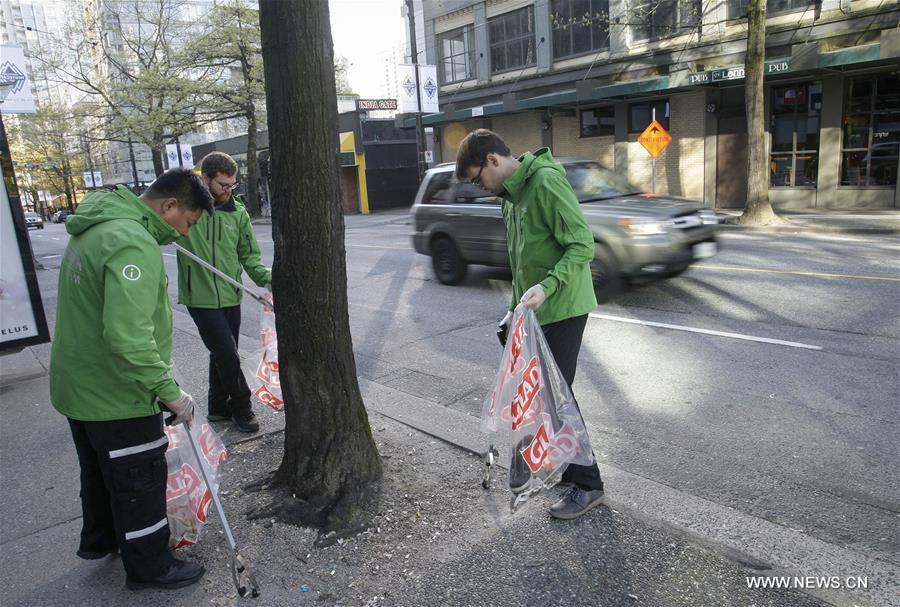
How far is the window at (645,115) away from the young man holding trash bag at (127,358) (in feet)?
70.8

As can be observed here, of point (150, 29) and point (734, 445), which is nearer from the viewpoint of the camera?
point (734, 445)

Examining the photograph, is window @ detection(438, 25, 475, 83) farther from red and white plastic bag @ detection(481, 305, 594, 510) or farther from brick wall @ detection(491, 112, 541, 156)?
red and white plastic bag @ detection(481, 305, 594, 510)

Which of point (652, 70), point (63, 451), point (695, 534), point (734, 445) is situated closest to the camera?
point (695, 534)

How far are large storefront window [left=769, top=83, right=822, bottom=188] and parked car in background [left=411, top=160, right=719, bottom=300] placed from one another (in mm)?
12776

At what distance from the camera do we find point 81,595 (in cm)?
295

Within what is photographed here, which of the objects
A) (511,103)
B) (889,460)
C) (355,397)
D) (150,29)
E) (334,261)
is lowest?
(889,460)

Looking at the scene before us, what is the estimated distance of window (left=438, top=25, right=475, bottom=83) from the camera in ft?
93.7

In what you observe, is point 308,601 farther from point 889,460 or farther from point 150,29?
point 150,29

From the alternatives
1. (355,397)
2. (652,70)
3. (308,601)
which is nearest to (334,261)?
(355,397)

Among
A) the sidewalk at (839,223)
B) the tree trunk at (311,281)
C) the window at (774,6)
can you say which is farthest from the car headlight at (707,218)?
the window at (774,6)

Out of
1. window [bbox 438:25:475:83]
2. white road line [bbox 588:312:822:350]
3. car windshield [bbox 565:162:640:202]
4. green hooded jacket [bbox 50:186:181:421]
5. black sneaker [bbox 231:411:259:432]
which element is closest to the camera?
green hooded jacket [bbox 50:186:181:421]

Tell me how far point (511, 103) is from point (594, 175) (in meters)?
16.7

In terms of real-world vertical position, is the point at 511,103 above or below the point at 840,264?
above

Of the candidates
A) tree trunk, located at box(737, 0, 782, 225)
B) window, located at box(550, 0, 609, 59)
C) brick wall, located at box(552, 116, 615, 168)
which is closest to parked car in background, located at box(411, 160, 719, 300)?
tree trunk, located at box(737, 0, 782, 225)
